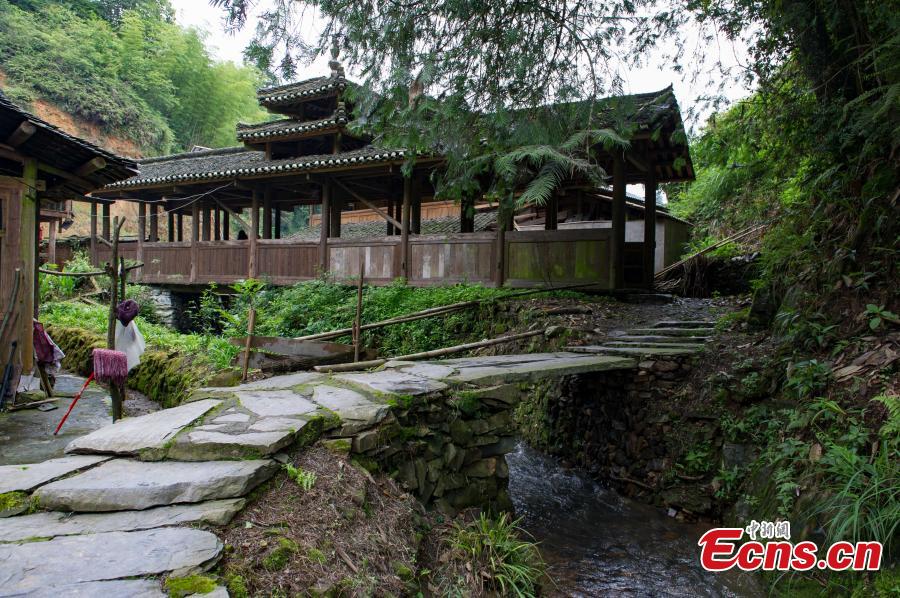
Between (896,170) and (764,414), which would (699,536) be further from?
(896,170)

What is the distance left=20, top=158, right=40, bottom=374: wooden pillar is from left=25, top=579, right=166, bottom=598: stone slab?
5.73 meters

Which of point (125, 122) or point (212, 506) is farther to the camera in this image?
point (125, 122)

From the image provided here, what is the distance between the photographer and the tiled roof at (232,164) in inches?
445

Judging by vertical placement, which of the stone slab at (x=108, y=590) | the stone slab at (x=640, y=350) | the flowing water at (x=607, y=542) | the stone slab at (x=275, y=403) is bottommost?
the flowing water at (x=607, y=542)

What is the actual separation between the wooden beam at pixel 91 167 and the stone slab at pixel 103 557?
19.9 ft

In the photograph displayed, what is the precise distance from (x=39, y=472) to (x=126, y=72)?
111 feet

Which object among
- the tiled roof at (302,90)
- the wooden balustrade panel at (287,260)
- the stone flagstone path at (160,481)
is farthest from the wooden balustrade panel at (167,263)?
the stone flagstone path at (160,481)

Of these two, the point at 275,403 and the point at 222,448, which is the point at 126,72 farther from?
the point at 222,448

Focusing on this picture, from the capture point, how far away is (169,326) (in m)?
14.6

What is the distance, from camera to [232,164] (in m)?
14.8

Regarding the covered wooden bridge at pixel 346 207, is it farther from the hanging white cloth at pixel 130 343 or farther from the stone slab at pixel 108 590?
the stone slab at pixel 108 590

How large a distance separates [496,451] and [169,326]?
1307cm

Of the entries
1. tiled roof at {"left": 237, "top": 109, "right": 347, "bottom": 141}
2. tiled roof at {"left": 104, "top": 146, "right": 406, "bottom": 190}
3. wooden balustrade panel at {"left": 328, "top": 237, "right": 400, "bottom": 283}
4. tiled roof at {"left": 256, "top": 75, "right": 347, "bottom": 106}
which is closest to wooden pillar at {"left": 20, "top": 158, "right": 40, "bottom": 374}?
tiled roof at {"left": 104, "top": 146, "right": 406, "bottom": 190}

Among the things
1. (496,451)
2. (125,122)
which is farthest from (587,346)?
(125,122)
